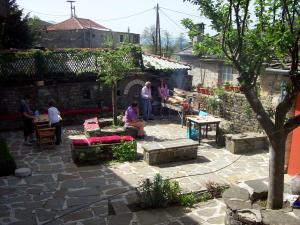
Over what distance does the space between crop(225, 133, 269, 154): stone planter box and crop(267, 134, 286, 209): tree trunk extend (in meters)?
5.67

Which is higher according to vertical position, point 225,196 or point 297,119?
point 297,119

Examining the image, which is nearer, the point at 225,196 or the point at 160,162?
the point at 225,196

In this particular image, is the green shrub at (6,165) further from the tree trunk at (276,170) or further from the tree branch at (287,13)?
the tree branch at (287,13)

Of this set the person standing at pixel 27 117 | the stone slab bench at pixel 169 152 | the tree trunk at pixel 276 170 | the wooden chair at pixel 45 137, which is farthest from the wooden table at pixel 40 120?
the tree trunk at pixel 276 170

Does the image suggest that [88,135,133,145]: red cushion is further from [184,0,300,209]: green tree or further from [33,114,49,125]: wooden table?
[184,0,300,209]: green tree

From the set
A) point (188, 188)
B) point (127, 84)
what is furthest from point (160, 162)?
point (127, 84)

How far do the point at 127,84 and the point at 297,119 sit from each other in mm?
12717

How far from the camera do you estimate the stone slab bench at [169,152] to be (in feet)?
34.3

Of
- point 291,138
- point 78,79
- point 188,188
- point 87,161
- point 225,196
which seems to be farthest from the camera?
point 78,79

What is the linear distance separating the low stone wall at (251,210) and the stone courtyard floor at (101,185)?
0.89m

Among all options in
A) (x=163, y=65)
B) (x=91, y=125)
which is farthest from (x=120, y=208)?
(x=163, y=65)

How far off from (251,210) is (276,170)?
35.6 inches

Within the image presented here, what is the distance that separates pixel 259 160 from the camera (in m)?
11.0

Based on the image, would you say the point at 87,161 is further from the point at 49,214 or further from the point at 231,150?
the point at 231,150
